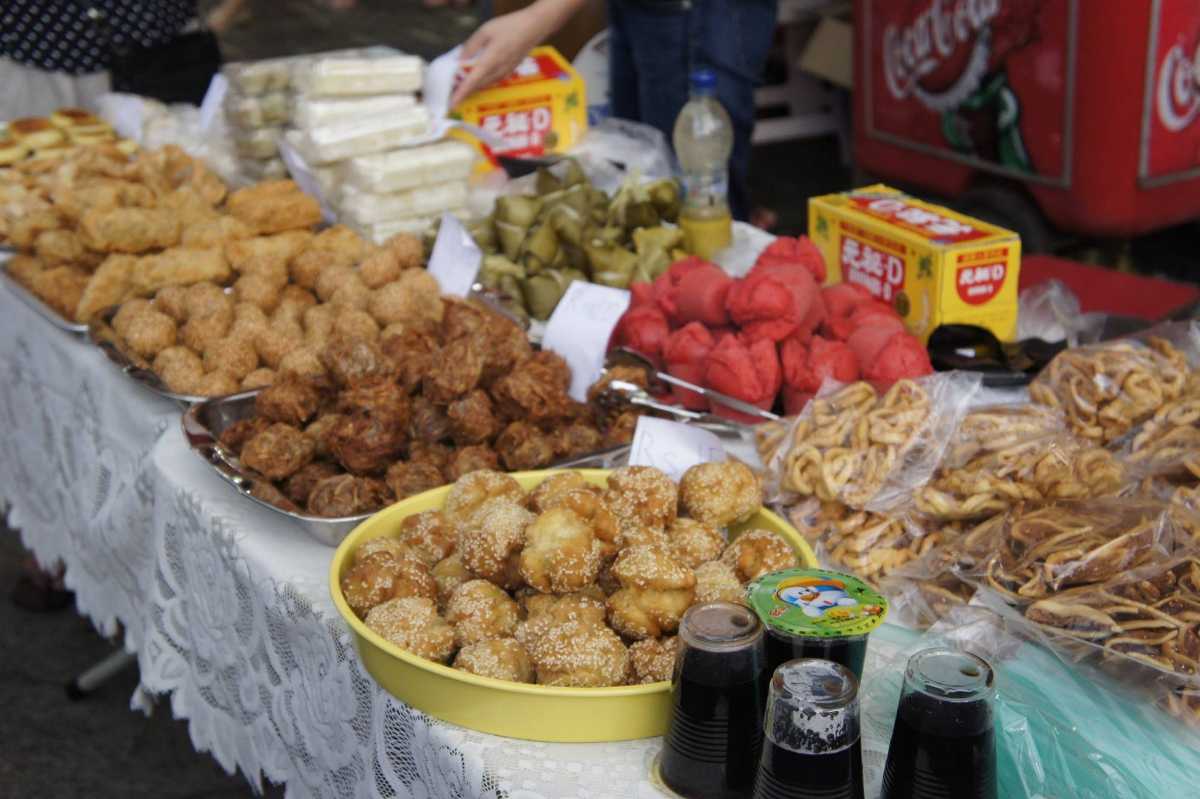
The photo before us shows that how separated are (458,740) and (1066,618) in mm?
668

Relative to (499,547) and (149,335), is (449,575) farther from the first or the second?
(149,335)

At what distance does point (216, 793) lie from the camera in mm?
2688

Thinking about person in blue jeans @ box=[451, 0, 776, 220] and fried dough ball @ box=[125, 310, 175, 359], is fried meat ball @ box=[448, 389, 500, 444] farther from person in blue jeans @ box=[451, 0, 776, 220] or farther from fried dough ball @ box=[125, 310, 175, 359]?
person in blue jeans @ box=[451, 0, 776, 220]

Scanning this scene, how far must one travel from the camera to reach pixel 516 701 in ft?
3.94

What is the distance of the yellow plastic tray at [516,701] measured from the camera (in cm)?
118

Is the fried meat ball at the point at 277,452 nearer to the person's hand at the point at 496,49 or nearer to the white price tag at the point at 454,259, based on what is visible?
the white price tag at the point at 454,259

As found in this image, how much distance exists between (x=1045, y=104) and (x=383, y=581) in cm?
353

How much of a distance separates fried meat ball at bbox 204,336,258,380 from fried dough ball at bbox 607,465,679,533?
91cm

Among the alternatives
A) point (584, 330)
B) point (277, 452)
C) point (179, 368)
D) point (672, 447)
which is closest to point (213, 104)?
point (179, 368)

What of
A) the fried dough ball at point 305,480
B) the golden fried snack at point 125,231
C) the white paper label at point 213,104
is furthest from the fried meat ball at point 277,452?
the white paper label at point 213,104

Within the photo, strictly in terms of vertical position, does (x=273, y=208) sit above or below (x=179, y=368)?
→ above

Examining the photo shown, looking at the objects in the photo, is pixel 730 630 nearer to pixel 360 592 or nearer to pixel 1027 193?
pixel 360 592

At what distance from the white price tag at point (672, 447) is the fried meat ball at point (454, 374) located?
0.89ft

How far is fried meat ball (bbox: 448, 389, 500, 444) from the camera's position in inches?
70.2
